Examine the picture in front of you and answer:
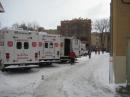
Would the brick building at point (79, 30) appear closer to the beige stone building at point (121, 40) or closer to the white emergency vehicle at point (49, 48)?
the white emergency vehicle at point (49, 48)

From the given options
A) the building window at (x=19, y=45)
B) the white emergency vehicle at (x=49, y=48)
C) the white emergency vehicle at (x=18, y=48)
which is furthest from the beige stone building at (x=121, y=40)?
the white emergency vehicle at (x=49, y=48)

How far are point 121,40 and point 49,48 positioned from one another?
13387mm

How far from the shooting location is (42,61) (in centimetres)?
3228

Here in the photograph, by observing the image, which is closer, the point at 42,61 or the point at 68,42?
the point at 42,61

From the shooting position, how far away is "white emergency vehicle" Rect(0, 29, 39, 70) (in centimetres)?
2520

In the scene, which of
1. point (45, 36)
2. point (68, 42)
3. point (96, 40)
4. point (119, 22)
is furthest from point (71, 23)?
point (119, 22)

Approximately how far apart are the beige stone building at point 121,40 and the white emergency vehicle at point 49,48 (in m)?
11.8

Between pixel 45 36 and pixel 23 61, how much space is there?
6.56 metres

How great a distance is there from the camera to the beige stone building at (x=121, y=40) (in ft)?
66.6

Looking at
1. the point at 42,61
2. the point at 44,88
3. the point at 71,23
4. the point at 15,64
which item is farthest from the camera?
the point at 71,23

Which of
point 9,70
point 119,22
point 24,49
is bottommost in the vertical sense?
point 9,70

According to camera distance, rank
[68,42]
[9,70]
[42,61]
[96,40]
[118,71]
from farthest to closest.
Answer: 1. [96,40]
2. [68,42]
3. [42,61]
4. [9,70]
5. [118,71]

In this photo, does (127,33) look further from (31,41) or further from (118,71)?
(31,41)

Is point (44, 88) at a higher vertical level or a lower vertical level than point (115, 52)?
lower
